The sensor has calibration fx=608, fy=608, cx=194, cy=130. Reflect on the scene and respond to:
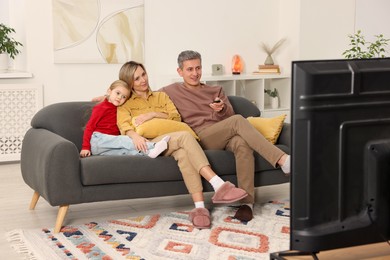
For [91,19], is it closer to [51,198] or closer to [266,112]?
[266,112]

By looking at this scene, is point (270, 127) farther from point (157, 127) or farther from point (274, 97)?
point (274, 97)

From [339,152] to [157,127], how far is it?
2554mm

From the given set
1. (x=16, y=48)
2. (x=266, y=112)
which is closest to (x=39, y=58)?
(x=16, y=48)

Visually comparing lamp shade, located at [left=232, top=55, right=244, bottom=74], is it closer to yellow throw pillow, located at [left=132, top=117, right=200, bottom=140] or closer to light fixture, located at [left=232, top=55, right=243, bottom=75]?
light fixture, located at [left=232, top=55, right=243, bottom=75]

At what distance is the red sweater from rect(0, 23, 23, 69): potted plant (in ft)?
6.13

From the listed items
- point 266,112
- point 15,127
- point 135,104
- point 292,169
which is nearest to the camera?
point 292,169

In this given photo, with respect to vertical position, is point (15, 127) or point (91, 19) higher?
point (91, 19)

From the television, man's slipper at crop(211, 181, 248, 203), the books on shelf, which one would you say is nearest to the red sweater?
man's slipper at crop(211, 181, 248, 203)

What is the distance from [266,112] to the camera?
645 cm

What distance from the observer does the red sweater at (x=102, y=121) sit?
380cm

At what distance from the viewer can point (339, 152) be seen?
53.7 inches

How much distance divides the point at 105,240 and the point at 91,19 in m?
2.90

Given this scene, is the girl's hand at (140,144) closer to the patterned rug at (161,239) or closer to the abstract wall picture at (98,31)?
the patterned rug at (161,239)

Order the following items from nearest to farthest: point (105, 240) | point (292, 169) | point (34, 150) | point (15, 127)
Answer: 1. point (292, 169)
2. point (105, 240)
3. point (34, 150)
4. point (15, 127)
